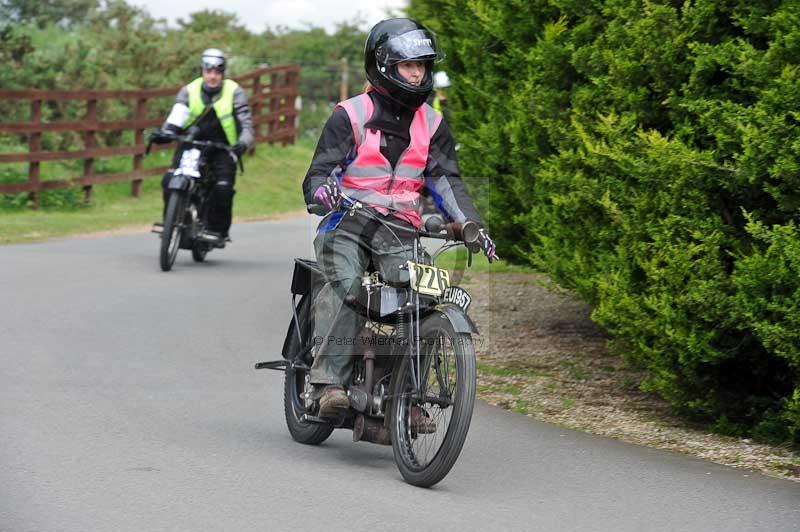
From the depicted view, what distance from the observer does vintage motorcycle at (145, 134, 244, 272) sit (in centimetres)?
1476

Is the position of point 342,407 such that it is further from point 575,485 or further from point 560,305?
point 560,305

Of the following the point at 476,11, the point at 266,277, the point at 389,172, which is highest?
the point at 476,11

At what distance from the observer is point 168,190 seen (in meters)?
14.9

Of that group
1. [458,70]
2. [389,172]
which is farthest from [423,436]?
[458,70]

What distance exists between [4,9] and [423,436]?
22.8 metres

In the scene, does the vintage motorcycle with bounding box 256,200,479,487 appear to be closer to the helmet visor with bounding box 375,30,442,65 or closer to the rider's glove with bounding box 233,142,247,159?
the helmet visor with bounding box 375,30,442,65

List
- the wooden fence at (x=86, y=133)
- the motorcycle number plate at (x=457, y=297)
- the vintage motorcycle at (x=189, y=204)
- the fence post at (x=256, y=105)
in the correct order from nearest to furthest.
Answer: the motorcycle number plate at (x=457, y=297) < the vintage motorcycle at (x=189, y=204) < the wooden fence at (x=86, y=133) < the fence post at (x=256, y=105)

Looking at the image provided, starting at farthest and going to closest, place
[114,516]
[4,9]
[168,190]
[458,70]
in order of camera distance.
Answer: [4,9] < [168,190] < [458,70] < [114,516]

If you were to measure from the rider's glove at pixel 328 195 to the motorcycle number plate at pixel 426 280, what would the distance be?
438mm

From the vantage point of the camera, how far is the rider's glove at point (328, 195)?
670 centimetres

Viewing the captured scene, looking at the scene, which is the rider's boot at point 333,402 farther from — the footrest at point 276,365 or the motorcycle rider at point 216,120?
the motorcycle rider at point 216,120

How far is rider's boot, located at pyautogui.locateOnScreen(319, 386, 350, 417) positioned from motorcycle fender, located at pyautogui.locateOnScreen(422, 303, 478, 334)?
25.2 inches

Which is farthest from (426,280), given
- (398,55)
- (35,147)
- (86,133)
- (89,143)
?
(86,133)

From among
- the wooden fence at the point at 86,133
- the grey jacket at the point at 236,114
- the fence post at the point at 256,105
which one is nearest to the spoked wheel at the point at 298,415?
the grey jacket at the point at 236,114
